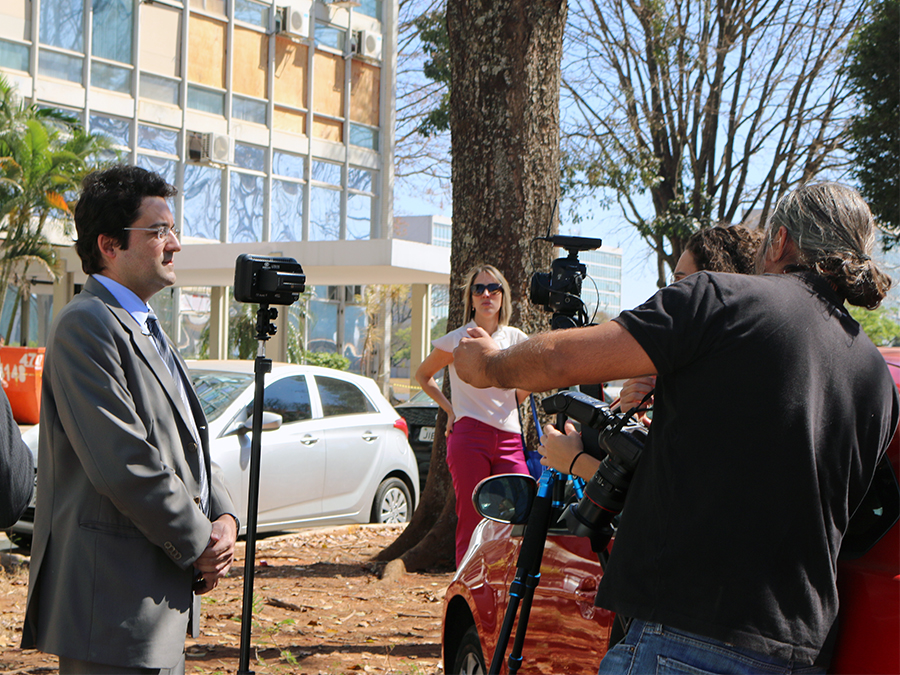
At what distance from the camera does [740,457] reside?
79.5 inches

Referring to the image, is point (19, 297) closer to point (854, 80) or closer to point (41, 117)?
point (41, 117)

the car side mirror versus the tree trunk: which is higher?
the tree trunk

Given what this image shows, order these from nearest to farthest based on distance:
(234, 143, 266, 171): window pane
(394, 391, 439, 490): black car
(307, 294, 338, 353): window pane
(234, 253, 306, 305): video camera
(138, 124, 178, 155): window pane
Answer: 1. (234, 253, 306, 305): video camera
2. (394, 391, 439, 490): black car
3. (138, 124, 178, 155): window pane
4. (234, 143, 266, 171): window pane
5. (307, 294, 338, 353): window pane

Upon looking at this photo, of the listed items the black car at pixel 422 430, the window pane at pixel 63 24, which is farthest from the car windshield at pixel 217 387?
the window pane at pixel 63 24

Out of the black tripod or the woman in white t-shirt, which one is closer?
the black tripod

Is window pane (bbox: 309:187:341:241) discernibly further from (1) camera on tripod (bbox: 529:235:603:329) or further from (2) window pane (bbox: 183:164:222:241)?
(1) camera on tripod (bbox: 529:235:603:329)

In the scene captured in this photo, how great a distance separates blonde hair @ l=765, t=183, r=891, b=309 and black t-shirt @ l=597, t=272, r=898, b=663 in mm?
93

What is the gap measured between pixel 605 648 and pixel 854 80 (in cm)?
1719

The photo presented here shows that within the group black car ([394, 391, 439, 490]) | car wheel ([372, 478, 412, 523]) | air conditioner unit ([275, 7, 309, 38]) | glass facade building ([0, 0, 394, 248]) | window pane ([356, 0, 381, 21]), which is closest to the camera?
car wheel ([372, 478, 412, 523])

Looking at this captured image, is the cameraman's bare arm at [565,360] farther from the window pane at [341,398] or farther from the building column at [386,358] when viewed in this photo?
the building column at [386,358]

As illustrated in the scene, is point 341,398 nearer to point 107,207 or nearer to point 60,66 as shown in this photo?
point 107,207

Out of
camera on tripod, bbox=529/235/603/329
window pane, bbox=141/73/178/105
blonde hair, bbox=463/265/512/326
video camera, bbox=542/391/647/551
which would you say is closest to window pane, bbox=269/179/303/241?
window pane, bbox=141/73/178/105

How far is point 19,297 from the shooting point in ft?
84.1

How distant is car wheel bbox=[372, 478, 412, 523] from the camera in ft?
31.4
